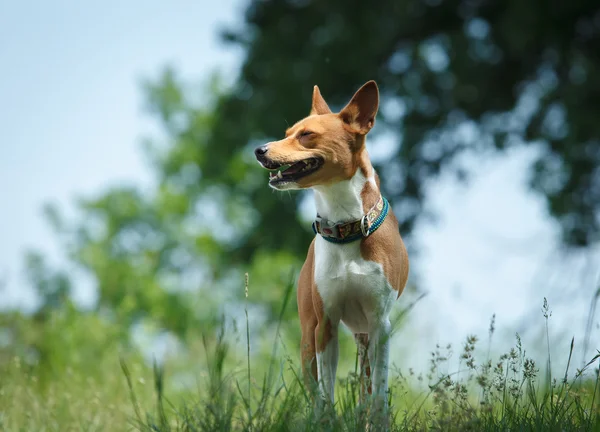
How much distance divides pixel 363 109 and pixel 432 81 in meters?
7.70

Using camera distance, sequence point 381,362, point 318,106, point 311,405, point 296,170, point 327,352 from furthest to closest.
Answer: point 318,106 → point 327,352 → point 381,362 → point 296,170 → point 311,405

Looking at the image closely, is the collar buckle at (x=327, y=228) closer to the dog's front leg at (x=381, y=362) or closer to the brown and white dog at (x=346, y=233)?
the brown and white dog at (x=346, y=233)

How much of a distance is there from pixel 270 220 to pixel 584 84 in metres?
5.28

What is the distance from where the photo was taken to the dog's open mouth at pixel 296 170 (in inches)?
132

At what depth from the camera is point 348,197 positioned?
3494mm

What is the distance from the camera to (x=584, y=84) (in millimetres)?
9461

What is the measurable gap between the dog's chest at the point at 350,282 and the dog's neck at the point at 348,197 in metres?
0.16

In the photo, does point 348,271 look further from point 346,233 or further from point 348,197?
point 348,197

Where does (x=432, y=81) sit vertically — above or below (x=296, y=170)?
above

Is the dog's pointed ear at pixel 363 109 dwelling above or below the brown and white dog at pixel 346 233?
above

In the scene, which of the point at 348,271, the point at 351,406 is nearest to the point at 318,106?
the point at 348,271

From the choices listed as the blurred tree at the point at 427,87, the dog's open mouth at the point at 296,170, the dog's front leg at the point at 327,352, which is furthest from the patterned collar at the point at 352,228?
the blurred tree at the point at 427,87

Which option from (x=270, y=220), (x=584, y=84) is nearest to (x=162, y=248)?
(x=270, y=220)

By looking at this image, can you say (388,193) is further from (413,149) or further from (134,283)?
(134,283)
